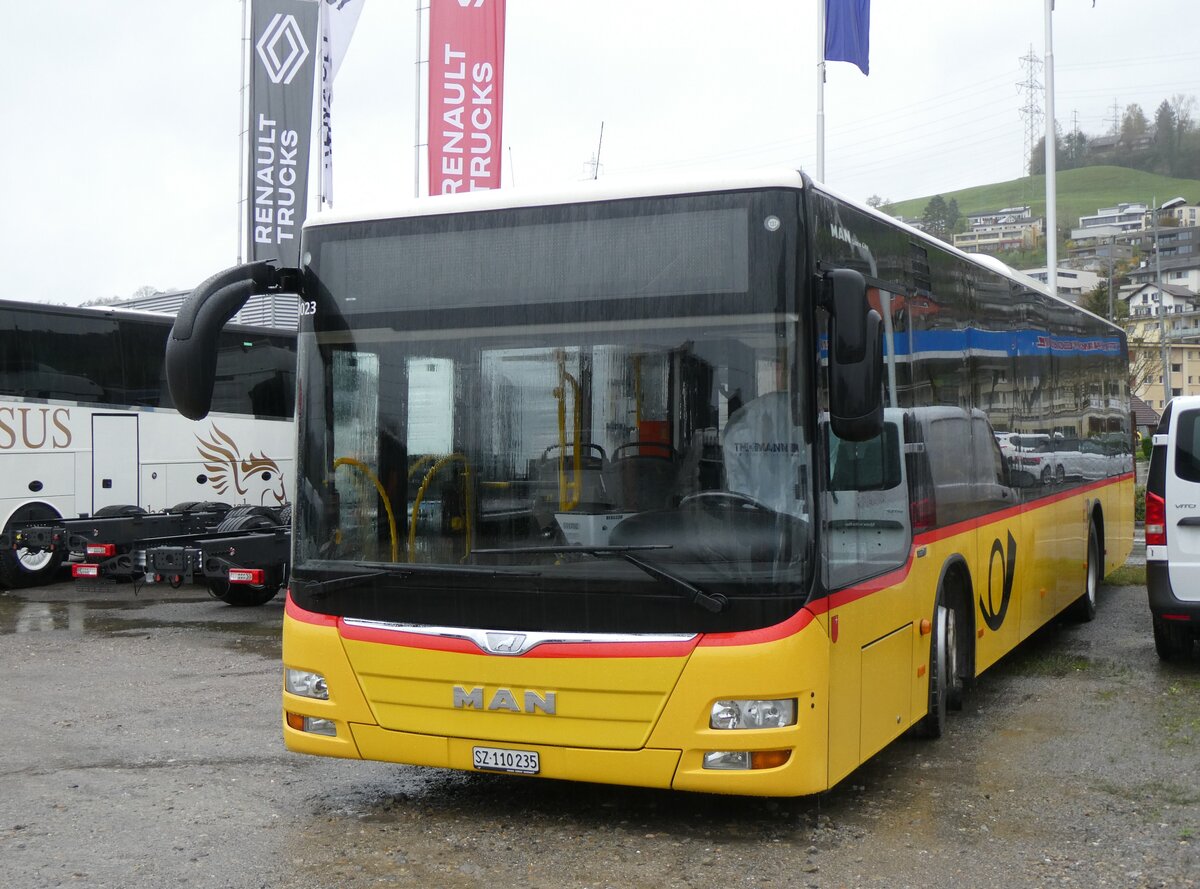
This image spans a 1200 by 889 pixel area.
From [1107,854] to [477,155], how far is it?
16023 millimetres

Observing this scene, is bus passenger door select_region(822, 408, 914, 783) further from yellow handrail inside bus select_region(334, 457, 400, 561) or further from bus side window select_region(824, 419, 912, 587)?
yellow handrail inside bus select_region(334, 457, 400, 561)

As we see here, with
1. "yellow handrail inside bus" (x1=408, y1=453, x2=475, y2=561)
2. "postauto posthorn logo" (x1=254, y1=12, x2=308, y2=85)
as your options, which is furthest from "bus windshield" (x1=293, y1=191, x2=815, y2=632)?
"postauto posthorn logo" (x1=254, y1=12, x2=308, y2=85)

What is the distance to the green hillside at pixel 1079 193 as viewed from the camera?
16650 cm

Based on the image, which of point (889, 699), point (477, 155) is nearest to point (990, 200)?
point (477, 155)

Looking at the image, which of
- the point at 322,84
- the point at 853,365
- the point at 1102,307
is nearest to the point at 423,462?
the point at 853,365

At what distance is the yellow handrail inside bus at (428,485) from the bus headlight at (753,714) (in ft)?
4.21

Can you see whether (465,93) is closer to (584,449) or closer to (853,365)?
(584,449)

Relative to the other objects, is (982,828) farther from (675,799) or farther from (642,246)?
(642,246)

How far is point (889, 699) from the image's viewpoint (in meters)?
6.79

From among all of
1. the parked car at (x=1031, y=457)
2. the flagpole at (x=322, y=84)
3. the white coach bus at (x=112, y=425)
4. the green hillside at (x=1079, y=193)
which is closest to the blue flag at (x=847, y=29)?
the flagpole at (x=322, y=84)

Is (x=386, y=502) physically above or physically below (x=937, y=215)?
below

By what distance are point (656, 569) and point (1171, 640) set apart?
649cm

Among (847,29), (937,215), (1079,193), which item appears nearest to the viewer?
(847,29)

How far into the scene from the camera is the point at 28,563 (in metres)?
18.5
